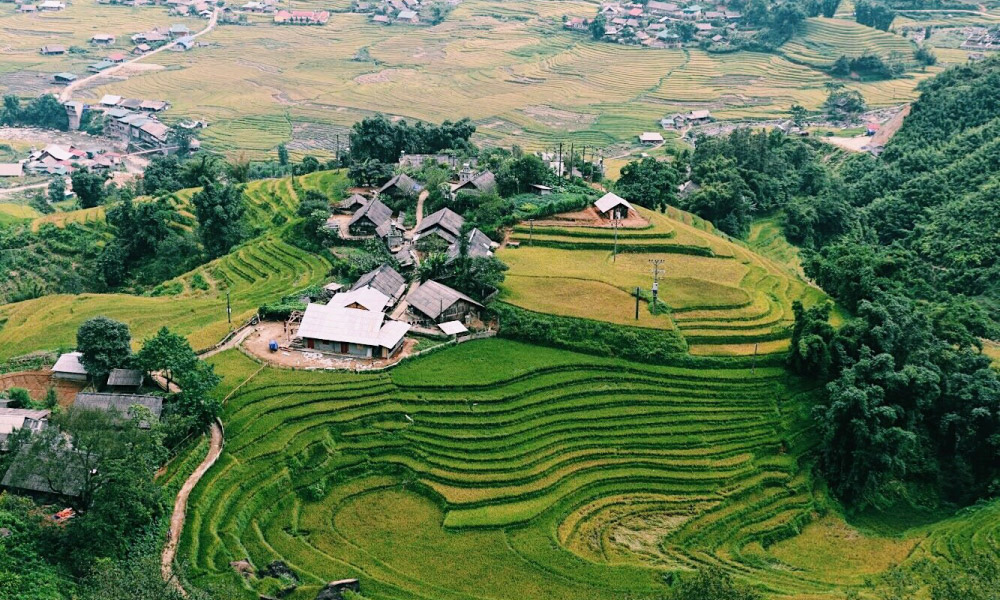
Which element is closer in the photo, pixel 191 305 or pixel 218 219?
pixel 191 305

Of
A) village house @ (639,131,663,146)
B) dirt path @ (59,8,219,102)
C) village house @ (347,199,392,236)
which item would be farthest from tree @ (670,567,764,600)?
dirt path @ (59,8,219,102)

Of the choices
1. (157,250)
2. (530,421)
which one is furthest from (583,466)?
(157,250)

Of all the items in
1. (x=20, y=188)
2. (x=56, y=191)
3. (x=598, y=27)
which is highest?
(x=598, y=27)

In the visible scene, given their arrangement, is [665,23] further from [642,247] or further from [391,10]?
[642,247]

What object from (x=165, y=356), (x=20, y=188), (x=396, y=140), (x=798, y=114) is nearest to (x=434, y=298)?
(x=165, y=356)

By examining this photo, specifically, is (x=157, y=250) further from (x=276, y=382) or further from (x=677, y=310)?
(x=677, y=310)

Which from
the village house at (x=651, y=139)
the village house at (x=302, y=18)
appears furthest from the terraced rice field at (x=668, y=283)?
the village house at (x=302, y=18)
